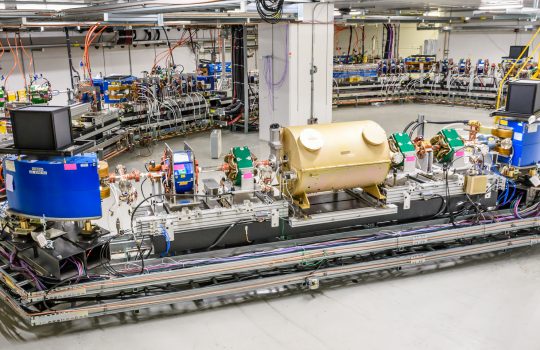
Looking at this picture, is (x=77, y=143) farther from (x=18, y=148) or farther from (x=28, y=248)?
(x=28, y=248)

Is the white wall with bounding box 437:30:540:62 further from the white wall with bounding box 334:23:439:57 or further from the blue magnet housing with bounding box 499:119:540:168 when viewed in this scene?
the blue magnet housing with bounding box 499:119:540:168

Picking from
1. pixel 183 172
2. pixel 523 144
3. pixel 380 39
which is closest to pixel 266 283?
pixel 183 172

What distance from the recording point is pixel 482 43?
15.4 metres

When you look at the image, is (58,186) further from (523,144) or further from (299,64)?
(299,64)

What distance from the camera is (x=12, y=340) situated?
3475mm

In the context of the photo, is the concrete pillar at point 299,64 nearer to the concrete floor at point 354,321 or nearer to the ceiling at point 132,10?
the ceiling at point 132,10

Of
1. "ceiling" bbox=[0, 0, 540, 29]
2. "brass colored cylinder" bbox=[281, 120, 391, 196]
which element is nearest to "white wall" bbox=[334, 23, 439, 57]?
"ceiling" bbox=[0, 0, 540, 29]

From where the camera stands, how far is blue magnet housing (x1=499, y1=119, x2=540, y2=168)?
4812 millimetres

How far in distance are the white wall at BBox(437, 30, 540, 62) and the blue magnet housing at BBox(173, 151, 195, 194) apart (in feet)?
44.6

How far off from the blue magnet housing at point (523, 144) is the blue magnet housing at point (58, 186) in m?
3.83

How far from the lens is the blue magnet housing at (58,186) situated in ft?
11.5

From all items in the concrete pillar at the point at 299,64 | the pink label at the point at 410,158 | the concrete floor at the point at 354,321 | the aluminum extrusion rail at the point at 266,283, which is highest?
the concrete pillar at the point at 299,64

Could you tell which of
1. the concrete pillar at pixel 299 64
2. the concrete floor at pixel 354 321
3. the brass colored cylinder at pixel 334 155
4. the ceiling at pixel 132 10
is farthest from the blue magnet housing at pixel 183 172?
the concrete pillar at pixel 299 64

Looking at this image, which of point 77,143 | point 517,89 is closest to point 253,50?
point 517,89
